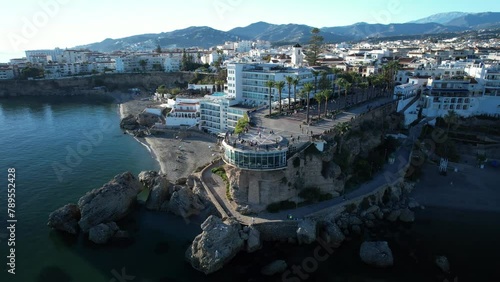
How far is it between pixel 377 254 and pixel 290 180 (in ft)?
36.1

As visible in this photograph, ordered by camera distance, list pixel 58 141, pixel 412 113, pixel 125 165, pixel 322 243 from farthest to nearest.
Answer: pixel 58 141 → pixel 412 113 → pixel 125 165 → pixel 322 243

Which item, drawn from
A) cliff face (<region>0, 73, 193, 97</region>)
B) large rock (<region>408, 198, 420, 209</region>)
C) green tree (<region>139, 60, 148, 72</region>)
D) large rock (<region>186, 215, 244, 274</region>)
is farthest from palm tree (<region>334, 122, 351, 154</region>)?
green tree (<region>139, 60, 148, 72</region>)

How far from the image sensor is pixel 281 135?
40.5m

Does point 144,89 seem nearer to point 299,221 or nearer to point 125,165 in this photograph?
point 125,165

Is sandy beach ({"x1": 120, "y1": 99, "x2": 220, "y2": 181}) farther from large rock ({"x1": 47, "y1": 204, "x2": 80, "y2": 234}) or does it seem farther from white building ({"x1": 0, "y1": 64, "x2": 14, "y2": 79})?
white building ({"x1": 0, "y1": 64, "x2": 14, "y2": 79})

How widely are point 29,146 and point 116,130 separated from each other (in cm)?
1567

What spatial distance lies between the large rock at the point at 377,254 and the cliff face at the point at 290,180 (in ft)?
27.1

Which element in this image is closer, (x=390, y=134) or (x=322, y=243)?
(x=322, y=243)

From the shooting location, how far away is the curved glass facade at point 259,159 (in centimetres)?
3381

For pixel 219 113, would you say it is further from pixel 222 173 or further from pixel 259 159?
pixel 259 159

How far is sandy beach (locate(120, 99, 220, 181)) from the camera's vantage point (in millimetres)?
48947

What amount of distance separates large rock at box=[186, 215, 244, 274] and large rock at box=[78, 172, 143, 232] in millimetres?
10608

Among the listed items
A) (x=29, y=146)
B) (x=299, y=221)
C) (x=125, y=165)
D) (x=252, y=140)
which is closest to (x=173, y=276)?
(x=299, y=221)

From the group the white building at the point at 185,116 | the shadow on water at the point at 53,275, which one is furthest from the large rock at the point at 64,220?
the white building at the point at 185,116
